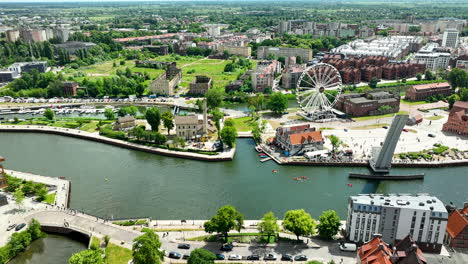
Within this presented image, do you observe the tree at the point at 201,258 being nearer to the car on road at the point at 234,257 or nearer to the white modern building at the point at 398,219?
the car on road at the point at 234,257

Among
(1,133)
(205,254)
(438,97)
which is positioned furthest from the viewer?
(438,97)

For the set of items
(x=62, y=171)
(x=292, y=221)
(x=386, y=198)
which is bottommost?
(x=62, y=171)

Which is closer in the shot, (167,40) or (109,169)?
(109,169)

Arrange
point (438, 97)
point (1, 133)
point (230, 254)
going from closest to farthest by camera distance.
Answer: point (230, 254), point (1, 133), point (438, 97)

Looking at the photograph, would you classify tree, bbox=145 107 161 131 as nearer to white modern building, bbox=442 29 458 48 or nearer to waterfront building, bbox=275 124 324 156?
waterfront building, bbox=275 124 324 156

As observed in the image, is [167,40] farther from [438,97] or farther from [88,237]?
[88,237]

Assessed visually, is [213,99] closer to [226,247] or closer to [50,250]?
[226,247]

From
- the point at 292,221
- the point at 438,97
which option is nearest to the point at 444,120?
the point at 438,97
